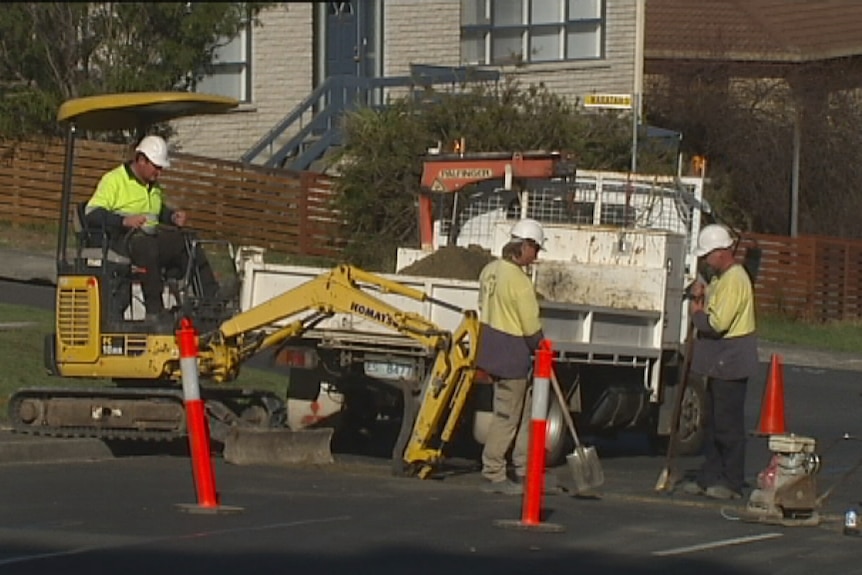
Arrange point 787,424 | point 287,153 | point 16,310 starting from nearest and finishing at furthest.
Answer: point 787,424
point 16,310
point 287,153

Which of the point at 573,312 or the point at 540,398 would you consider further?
the point at 573,312

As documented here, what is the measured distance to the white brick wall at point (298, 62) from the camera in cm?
3534

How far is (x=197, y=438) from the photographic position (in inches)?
484

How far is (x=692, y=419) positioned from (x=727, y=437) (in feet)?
8.44

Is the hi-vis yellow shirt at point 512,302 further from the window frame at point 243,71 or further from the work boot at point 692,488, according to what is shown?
the window frame at point 243,71

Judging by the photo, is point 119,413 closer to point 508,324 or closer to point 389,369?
point 389,369

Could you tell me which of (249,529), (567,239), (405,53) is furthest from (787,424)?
(405,53)

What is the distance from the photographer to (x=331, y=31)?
36406 mm

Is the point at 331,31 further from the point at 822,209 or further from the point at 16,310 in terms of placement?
the point at 16,310

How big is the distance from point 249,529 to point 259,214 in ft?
71.0

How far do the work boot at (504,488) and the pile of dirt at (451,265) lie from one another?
2505 mm

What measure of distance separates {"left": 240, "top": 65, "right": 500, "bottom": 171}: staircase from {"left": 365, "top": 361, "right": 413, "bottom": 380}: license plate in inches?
702

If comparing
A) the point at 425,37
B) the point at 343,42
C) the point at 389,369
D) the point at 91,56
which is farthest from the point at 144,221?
the point at 343,42

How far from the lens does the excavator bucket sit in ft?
47.8
